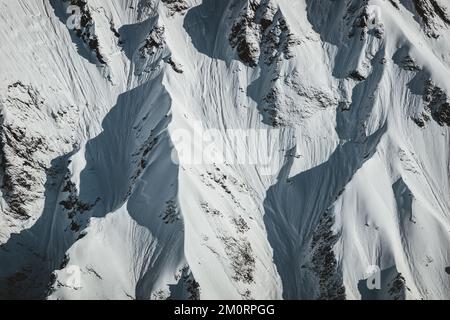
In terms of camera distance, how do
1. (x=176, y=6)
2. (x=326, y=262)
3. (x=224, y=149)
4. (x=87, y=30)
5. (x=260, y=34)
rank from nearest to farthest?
(x=326, y=262) < (x=224, y=149) < (x=87, y=30) < (x=260, y=34) < (x=176, y=6)

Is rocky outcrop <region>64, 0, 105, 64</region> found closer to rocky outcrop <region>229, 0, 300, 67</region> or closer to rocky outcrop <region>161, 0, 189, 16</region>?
rocky outcrop <region>161, 0, 189, 16</region>

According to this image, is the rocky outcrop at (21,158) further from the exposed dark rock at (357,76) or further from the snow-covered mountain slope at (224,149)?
the exposed dark rock at (357,76)

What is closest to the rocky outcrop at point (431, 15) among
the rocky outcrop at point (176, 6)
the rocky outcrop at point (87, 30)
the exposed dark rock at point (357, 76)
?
the exposed dark rock at point (357, 76)

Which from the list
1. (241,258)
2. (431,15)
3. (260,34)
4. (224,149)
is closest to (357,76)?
(260,34)

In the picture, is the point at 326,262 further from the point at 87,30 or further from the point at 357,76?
the point at 87,30

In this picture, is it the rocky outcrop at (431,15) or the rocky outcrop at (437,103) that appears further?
the rocky outcrop at (431,15)

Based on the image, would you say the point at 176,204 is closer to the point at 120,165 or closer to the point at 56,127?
the point at 120,165

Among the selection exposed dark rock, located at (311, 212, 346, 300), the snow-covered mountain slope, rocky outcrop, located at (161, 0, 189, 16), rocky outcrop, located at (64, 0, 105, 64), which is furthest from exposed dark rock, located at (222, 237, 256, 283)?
rocky outcrop, located at (161, 0, 189, 16)
